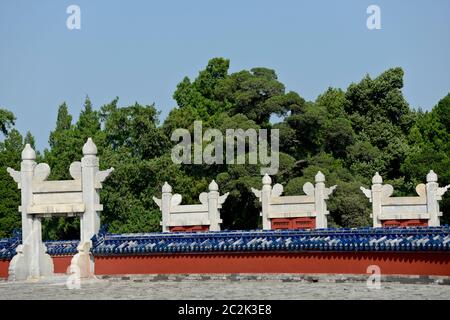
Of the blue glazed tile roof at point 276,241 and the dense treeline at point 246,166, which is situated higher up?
the dense treeline at point 246,166

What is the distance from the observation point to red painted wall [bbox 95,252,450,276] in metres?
20.0

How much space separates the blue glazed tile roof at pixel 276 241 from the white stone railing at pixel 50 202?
0.55m

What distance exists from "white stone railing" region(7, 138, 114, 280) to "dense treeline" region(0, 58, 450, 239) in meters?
19.7

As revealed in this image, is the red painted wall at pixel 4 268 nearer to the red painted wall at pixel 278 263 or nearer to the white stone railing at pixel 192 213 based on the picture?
the red painted wall at pixel 278 263

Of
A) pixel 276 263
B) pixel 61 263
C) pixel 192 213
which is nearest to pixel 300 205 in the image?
pixel 192 213

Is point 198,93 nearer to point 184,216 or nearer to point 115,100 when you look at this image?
point 115,100

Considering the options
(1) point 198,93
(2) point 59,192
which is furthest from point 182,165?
(2) point 59,192

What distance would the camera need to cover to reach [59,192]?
78.9ft

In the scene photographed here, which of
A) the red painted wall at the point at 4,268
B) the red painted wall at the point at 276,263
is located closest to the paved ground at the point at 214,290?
the red painted wall at the point at 276,263

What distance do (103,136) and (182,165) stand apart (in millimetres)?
3821

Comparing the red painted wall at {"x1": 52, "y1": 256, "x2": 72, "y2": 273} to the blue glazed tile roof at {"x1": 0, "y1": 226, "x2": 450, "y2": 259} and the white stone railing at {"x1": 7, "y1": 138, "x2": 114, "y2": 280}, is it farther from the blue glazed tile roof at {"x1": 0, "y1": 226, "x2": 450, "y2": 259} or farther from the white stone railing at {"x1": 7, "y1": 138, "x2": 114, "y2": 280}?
the white stone railing at {"x1": 7, "y1": 138, "x2": 114, "y2": 280}

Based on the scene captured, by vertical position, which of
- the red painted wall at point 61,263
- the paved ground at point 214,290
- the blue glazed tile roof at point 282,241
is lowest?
the paved ground at point 214,290

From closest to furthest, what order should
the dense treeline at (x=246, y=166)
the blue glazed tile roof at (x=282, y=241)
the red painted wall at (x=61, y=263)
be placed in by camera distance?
the blue glazed tile roof at (x=282, y=241) < the red painted wall at (x=61, y=263) < the dense treeline at (x=246, y=166)

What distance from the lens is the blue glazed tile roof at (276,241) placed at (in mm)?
19984
